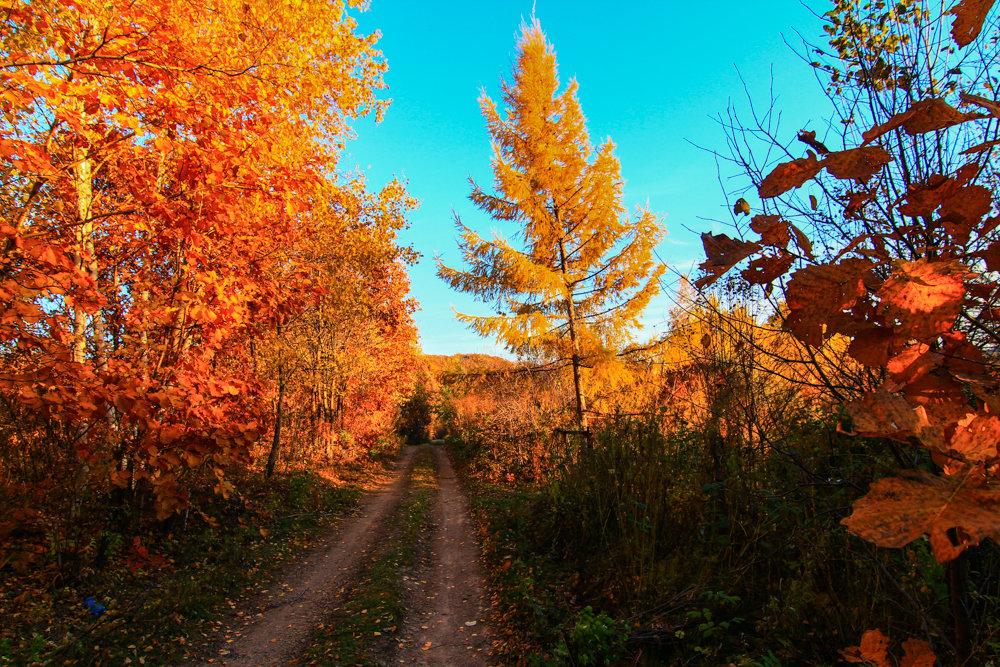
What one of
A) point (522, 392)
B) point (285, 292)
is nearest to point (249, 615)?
point (285, 292)

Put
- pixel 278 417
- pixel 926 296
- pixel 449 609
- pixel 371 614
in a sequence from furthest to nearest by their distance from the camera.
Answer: pixel 278 417 → pixel 449 609 → pixel 371 614 → pixel 926 296

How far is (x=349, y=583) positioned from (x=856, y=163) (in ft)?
24.3

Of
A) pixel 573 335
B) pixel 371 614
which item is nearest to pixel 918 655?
pixel 371 614

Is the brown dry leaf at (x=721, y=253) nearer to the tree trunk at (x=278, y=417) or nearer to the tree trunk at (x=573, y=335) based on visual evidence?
the tree trunk at (x=573, y=335)

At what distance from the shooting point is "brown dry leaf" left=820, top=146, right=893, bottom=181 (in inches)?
37.9

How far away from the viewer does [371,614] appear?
5254mm

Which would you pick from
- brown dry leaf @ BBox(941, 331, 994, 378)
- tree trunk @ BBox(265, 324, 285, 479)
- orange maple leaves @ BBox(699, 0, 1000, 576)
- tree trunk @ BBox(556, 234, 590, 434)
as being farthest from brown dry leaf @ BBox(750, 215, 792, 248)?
tree trunk @ BBox(265, 324, 285, 479)

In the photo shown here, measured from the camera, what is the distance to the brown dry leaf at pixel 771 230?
44.2 inches

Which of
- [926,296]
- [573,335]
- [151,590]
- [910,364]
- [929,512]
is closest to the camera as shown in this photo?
[929,512]

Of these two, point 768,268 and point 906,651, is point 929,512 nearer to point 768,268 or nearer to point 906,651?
point 768,268

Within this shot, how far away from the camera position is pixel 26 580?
5137 mm

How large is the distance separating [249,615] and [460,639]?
8.88 feet

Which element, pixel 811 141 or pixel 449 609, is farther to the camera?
pixel 449 609

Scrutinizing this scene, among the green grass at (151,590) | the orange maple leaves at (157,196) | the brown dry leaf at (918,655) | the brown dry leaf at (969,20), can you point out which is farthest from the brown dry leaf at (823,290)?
the green grass at (151,590)
